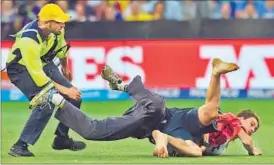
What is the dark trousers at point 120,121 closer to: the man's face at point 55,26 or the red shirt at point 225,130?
the red shirt at point 225,130

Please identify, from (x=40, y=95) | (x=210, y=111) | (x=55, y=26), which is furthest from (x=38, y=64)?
(x=210, y=111)

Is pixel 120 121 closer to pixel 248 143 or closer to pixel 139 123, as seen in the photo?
pixel 139 123

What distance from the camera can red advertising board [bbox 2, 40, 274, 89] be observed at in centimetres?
1970

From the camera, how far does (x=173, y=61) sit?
65.5 ft

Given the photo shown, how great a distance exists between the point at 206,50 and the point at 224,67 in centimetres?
851

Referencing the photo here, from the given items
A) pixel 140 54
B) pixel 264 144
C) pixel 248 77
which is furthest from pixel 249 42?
pixel 264 144

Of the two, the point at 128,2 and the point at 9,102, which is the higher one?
the point at 128,2

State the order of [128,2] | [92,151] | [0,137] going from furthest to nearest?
[128,2] → [0,137] → [92,151]

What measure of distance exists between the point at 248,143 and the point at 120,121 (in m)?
1.52

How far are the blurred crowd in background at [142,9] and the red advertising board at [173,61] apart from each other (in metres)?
1.33

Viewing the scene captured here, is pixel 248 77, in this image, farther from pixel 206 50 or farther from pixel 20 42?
pixel 20 42

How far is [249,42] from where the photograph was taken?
1988 cm

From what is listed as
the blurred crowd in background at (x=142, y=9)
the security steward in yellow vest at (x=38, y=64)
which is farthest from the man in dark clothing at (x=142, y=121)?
the blurred crowd in background at (x=142, y=9)

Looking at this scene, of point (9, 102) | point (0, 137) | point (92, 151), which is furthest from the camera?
point (9, 102)
